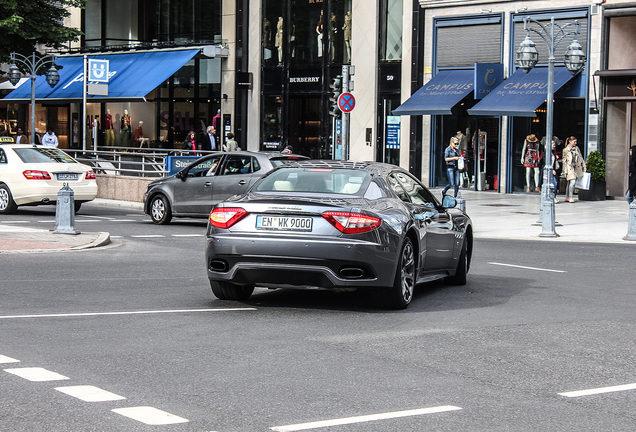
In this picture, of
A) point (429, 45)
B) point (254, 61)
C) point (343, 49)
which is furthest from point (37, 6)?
point (429, 45)

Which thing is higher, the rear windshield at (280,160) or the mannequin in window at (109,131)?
the mannequin in window at (109,131)

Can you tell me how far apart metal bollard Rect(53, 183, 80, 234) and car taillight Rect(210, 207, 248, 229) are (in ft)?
25.7

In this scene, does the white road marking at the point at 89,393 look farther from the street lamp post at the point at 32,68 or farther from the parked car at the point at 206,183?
the street lamp post at the point at 32,68

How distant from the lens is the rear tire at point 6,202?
2114cm

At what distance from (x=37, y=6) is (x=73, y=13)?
11710mm

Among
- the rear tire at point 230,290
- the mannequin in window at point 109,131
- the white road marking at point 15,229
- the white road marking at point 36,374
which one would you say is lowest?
the white road marking at point 36,374

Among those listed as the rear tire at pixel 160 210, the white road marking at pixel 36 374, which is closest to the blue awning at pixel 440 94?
the rear tire at pixel 160 210

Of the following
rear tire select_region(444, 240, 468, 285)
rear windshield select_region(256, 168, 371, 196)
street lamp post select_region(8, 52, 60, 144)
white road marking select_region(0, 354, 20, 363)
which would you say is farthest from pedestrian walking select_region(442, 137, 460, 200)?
white road marking select_region(0, 354, 20, 363)

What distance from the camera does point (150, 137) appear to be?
140 ft

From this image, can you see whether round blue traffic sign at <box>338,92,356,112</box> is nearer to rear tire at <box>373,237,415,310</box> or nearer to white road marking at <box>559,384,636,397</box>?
rear tire at <box>373,237,415,310</box>

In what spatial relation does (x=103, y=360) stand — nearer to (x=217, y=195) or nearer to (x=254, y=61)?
(x=217, y=195)

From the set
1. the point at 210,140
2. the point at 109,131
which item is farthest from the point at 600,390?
the point at 109,131

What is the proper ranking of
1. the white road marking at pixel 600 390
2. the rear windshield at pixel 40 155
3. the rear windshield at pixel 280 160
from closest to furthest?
the white road marking at pixel 600 390
the rear windshield at pixel 280 160
the rear windshield at pixel 40 155

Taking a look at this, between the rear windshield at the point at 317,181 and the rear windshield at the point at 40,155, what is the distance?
13.0 m
